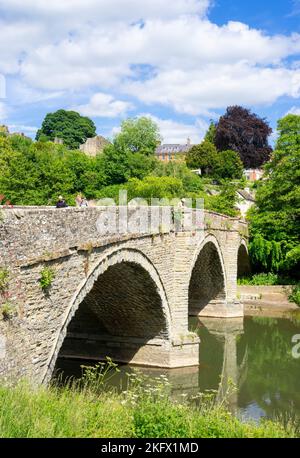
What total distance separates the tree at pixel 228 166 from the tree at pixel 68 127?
3152 centimetres

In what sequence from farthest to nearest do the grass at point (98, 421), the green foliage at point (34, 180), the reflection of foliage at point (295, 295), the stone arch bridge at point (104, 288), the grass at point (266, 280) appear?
the grass at point (266, 280) < the green foliage at point (34, 180) < the reflection of foliage at point (295, 295) < the stone arch bridge at point (104, 288) < the grass at point (98, 421)

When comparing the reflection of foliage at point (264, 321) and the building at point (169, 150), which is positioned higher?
the building at point (169, 150)

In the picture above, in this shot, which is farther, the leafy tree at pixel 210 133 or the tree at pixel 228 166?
the leafy tree at pixel 210 133

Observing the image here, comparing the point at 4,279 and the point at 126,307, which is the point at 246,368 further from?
the point at 4,279

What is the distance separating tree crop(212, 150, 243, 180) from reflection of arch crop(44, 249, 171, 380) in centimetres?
4110

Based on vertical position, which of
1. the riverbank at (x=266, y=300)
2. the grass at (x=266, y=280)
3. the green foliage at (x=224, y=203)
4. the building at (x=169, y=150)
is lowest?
the riverbank at (x=266, y=300)

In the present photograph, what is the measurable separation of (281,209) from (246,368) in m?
14.1

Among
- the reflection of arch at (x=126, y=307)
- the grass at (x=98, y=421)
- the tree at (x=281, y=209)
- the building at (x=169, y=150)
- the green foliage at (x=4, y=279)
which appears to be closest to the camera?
the grass at (x=98, y=421)

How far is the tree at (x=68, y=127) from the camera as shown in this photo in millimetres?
82688

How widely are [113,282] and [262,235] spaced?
1786 cm

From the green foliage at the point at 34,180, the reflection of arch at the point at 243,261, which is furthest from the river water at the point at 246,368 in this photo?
the green foliage at the point at 34,180

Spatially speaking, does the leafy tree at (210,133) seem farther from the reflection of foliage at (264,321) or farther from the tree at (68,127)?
the reflection of foliage at (264,321)

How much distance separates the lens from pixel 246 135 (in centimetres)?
6134
